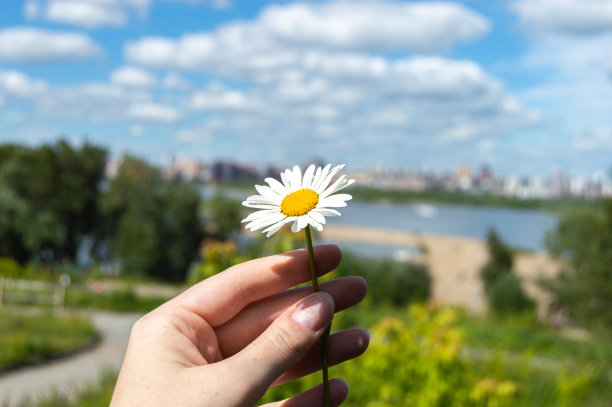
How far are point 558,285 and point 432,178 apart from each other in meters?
112

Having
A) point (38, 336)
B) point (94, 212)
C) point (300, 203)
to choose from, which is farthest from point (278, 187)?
point (94, 212)

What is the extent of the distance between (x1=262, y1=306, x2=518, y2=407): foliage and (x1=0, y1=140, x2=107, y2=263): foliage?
87.5ft

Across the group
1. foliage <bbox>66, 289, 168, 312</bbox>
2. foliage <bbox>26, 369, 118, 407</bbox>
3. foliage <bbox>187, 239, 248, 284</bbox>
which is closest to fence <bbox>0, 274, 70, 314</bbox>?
foliage <bbox>66, 289, 168, 312</bbox>

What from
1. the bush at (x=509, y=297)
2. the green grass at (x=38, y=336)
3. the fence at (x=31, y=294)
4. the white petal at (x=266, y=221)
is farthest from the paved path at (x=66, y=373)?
the bush at (x=509, y=297)

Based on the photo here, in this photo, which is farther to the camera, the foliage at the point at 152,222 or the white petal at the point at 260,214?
the foliage at the point at 152,222

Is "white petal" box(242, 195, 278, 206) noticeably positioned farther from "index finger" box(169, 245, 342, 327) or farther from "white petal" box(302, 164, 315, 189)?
"index finger" box(169, 245, 342, 327)

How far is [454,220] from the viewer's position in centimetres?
10575

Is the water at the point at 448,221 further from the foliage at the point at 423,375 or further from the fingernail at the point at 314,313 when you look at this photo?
the fingernail at the point at 314,313

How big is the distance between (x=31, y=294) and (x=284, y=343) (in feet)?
52.9

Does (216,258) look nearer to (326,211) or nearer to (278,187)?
(278,187)

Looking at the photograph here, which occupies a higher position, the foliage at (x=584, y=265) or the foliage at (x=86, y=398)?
the foliage at (x=86, y=398)

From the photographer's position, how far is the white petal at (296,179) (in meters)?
1.40

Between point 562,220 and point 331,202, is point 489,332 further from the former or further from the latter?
point 562,220

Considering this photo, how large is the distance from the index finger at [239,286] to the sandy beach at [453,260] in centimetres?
2972
